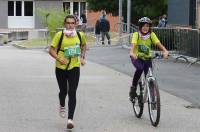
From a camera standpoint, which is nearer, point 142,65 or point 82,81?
point 142,65

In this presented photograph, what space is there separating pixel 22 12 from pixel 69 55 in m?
52.1

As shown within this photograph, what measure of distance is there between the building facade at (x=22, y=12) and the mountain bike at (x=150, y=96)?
4910 cm

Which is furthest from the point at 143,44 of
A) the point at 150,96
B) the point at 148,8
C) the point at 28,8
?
the point at 28,8

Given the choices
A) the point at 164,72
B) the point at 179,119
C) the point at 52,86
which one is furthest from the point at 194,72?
the point at 179,119

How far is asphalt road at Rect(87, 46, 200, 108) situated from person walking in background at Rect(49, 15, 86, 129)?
11.9 ft

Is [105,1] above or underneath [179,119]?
above

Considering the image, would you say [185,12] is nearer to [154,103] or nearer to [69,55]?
[154,103]

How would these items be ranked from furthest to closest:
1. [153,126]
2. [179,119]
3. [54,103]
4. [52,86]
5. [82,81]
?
[82,81] → [52,86] → [54,103] → [179,119] → [153,126]

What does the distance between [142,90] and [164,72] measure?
911cm

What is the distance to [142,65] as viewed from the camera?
10.2 metres

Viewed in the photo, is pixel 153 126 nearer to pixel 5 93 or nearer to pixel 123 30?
pixel 5 93

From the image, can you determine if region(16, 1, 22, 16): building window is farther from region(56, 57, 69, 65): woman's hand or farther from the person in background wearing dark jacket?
region(56, 57, 69, 65): woman's hand

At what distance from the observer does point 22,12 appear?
2391 inches

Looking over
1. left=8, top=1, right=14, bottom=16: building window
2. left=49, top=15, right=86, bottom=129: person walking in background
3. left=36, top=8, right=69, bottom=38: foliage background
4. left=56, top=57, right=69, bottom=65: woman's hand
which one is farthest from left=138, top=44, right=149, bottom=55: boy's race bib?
left=8, top=1, right=14, bottom=16: building window
